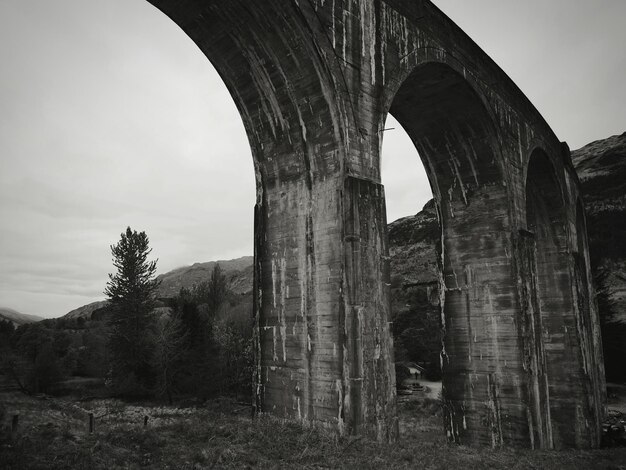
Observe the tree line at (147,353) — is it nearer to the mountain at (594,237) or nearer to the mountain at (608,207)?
the mountain at (594,237)

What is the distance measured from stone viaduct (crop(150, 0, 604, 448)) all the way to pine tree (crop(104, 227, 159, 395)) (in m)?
24.4

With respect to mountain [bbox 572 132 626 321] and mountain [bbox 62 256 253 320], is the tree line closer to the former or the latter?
mountain [bbox 572 132 626 321]

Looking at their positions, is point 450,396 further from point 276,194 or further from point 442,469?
point 276,194

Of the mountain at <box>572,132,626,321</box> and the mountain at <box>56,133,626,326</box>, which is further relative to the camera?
the mountain at <box>56,133,626,326</box>

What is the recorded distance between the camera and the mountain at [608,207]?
38.2 m

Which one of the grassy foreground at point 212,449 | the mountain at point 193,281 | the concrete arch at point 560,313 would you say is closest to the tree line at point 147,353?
the concrete arch at point 560,313

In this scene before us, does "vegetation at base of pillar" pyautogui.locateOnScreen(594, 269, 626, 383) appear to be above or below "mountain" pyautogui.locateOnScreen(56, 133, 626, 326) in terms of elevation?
below

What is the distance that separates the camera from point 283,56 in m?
7.36

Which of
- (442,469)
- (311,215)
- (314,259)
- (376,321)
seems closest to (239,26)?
(311,215)

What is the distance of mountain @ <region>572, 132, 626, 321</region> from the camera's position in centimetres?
3825

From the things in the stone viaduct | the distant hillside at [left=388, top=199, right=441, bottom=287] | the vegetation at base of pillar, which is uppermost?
the distant hillside at [left=388, top=199, right=441, bottom=287]

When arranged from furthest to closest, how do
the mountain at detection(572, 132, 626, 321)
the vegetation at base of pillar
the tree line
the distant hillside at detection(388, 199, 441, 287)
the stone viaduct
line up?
1. the distant hillside at detection(388, 199, 441, 287)
2. the mountain at detection(572, 132, 626, 321)
3. the vegetation at base of pillar
4. the tree line
5. the stone viaduct

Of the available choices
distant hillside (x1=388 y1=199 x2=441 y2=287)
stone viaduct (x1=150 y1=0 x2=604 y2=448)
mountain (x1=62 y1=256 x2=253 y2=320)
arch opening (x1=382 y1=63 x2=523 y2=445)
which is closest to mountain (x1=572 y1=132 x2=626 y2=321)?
distant hillside (x1=388 y1=199 x2=441 y2=287)

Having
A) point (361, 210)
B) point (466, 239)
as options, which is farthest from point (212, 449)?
point (466, 239)
